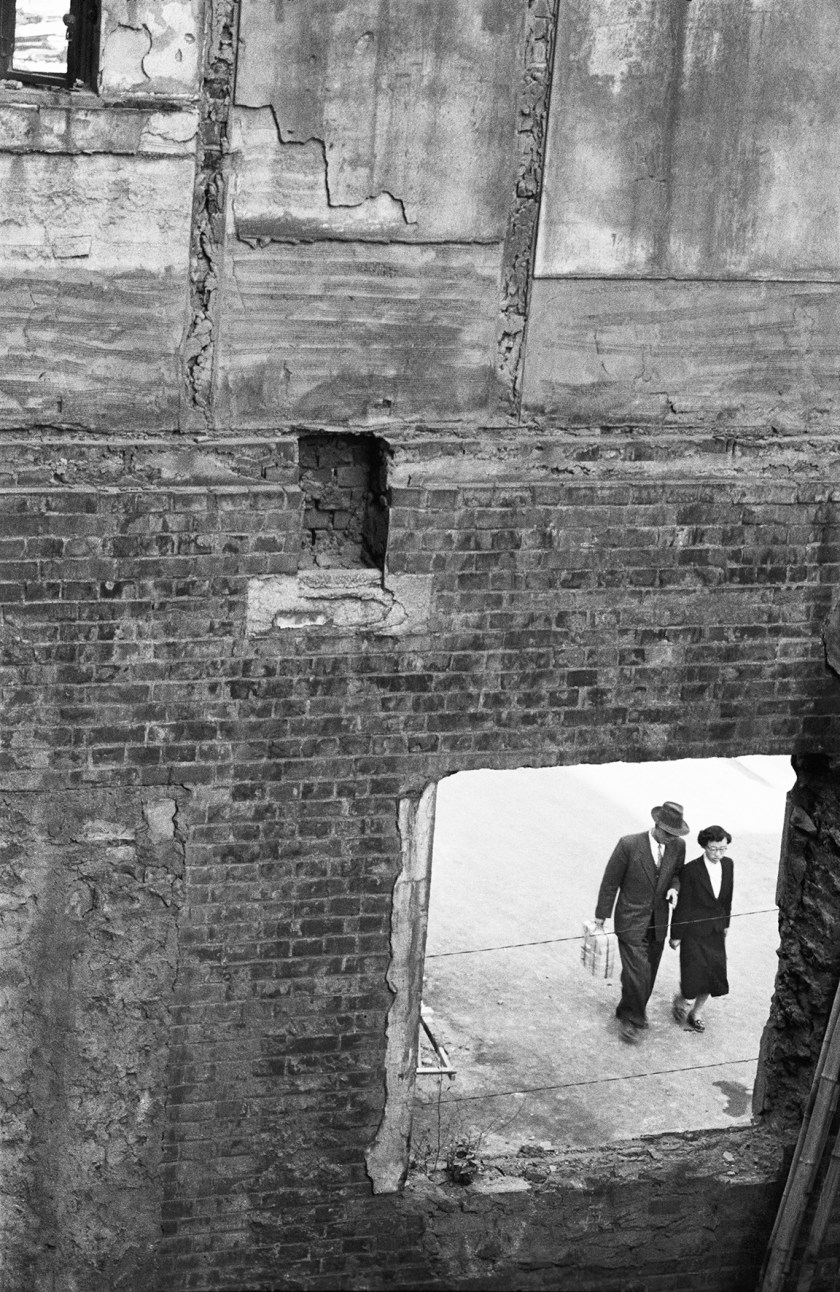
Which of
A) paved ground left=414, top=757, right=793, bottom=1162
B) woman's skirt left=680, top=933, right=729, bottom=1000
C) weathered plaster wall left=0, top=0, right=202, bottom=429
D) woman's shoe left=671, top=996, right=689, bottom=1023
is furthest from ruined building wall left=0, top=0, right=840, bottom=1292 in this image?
woman's shoe left=671, top=996, right=689, bottom=1023

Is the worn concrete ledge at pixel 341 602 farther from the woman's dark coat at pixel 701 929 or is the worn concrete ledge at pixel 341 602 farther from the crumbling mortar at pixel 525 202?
the woman's dark coat at pixel 701 929

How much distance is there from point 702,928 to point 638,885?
0.41 m

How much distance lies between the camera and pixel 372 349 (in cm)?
548

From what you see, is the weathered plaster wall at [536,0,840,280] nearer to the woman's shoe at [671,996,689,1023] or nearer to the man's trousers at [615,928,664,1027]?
the man's trousers at [615,928,664,1027]

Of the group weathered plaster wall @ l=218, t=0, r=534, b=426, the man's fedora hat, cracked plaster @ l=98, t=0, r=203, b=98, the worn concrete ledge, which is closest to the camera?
cracked plaster @ l=98, t=0, r=203, b=98

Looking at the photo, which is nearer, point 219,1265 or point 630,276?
point 630,276

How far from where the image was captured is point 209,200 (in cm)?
522

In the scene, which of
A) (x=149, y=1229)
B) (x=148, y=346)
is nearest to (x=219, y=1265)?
(x=149, y=1229)

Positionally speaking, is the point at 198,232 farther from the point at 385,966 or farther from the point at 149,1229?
the point at 149,1229

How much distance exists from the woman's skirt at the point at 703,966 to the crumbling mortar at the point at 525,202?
423 cm

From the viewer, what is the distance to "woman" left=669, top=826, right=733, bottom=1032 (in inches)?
353

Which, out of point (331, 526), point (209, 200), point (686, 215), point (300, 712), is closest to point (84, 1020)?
point (300, 712)

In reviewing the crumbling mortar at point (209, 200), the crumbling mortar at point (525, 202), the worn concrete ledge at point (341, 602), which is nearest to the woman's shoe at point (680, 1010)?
the worn concrete ledge at point (341, 602)

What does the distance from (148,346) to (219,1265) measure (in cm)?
333
